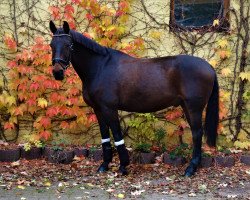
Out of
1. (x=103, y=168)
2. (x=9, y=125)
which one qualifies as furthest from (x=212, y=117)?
(x=9, y=125)

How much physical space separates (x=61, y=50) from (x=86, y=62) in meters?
0.52

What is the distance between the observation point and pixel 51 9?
7.04m

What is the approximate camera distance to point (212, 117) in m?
5.83

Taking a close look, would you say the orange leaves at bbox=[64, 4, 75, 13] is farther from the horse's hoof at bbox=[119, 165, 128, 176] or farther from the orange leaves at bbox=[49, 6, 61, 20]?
the horse's hoof at bbox=[119, 165, 128, 176]

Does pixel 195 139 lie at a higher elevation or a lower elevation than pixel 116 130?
lower

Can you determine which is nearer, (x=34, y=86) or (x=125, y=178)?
(x=125, y=178)

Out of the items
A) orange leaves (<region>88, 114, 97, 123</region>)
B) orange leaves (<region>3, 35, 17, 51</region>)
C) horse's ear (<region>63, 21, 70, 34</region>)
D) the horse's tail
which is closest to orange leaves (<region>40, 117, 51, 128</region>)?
orange leaves (<region>88, 114, 97, 123</region>)

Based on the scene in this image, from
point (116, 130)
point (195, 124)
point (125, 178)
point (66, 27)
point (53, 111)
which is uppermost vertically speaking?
point (66, 27)

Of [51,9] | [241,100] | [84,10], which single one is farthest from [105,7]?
[241,100]

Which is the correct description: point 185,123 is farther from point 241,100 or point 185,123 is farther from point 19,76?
point 19,76

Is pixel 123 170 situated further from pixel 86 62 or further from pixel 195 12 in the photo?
pixel 195 12

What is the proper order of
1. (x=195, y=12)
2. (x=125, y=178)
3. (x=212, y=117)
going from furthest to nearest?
1. (x=195, y=12)
2. (x=212, y=117)
3. (x=125, y=178)

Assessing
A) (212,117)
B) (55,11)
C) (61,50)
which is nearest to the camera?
(61,50)

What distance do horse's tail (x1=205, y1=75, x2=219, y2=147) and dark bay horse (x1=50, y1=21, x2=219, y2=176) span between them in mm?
94
